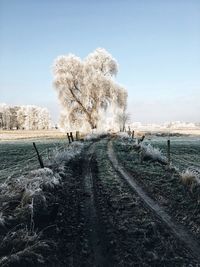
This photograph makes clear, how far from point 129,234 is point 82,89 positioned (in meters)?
45.5

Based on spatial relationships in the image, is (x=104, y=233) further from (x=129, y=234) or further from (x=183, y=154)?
(x=183, y=154)

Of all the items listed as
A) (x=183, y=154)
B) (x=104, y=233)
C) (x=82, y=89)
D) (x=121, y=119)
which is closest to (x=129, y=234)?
(x=104, y=233)

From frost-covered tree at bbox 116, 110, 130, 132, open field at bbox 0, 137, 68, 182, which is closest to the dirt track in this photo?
open field at bbox 0, 137, 68, 182

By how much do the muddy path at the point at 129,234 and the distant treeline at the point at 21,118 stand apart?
14005cm

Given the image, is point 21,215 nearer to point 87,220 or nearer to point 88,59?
point 87,220

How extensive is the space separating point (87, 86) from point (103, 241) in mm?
45333

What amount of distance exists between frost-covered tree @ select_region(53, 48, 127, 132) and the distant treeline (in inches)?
3869

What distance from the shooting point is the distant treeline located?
147125mm

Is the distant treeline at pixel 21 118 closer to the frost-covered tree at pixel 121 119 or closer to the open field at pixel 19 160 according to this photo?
the frost-covered tree at pixel 121 119

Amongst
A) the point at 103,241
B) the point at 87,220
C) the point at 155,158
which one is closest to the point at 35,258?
the point at 103,241

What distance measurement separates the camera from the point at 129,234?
8164mm

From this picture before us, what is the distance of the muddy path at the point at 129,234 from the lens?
6.93 m

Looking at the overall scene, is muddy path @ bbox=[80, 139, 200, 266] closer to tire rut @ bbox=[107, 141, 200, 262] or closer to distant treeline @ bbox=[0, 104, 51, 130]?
tire rut @ bbox=[107, 141, 200, 262]

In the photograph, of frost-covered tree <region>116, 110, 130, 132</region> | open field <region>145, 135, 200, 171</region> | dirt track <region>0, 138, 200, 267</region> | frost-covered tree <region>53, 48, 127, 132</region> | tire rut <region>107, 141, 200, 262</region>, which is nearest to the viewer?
dirt track <region>0, 138, 200, 267</region>
